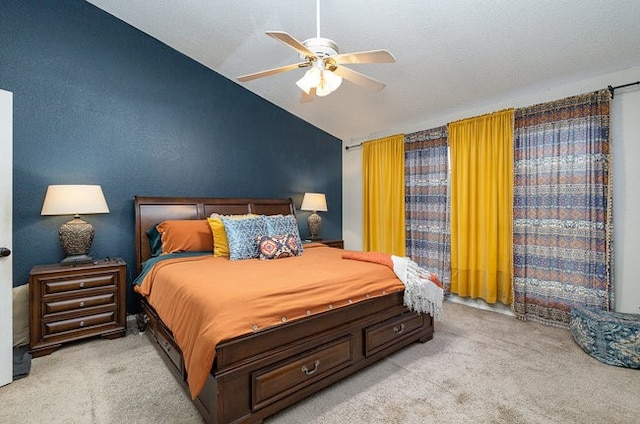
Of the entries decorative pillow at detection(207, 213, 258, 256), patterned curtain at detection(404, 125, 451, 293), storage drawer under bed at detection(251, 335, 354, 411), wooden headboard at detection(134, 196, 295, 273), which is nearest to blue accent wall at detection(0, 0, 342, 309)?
wooden headboard at detection(134, 196, 295, 273)

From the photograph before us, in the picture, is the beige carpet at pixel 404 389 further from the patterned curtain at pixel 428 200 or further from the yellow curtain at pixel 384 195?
the yellow curtain at pixel 384 195

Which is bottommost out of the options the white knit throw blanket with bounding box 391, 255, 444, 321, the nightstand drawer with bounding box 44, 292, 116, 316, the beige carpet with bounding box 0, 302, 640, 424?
the beige carpet with bounding box 0, 302, 640, 424

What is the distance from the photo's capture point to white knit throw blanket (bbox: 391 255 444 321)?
2.45m

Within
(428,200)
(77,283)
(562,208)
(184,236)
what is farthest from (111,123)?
(562,208)

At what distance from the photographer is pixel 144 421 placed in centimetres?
170

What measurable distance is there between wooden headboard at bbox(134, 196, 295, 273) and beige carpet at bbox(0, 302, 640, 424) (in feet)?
3.44

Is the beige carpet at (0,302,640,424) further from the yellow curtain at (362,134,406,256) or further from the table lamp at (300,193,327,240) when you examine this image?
the table lamp at (300,193,327,240)

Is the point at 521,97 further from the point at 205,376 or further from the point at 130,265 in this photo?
the point at 130,265

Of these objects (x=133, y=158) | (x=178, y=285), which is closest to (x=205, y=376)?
(x=178, y=285)

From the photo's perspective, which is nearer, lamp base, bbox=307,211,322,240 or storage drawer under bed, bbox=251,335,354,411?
storage drawer under bed, bbox=251,335,354,411

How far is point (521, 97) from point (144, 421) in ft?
14.1

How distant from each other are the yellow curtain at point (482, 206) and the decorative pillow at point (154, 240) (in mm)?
3418

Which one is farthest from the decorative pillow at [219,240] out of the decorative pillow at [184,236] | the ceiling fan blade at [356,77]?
the ceiling fan blade at [356,77]

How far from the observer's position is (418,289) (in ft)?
8.03
